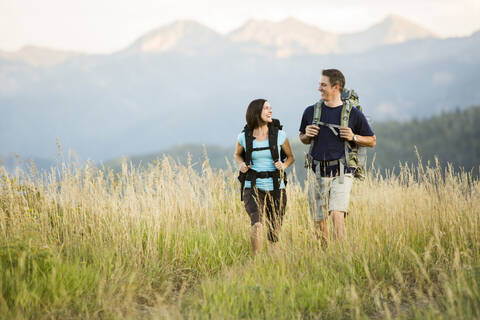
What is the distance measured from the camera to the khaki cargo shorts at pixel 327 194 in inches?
180

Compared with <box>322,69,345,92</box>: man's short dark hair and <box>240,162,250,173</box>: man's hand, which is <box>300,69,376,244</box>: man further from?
<box>240,162,250,173</box>: man's hand

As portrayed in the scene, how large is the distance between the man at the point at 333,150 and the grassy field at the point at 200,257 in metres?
0.28

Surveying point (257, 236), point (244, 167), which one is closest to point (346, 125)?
point (244, 167)

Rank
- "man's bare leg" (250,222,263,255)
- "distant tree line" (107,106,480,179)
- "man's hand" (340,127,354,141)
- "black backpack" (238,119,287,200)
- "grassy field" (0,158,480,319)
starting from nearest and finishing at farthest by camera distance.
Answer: "grassy field" (0,158,480,319), "man's hand" (340,127,354,141), "man's bare leg" (250,222,263,255), "black backpack" (238,119,287,200), "distant tree line" (107,106,480,179)

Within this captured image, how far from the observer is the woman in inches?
187

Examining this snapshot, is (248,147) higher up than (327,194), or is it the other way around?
(248,147)

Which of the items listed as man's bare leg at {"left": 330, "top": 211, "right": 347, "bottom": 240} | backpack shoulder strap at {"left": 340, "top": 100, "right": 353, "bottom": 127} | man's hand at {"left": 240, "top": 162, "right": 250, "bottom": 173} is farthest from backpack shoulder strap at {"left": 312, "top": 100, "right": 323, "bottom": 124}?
man's bare leg at {"left": 330, "top": 211, "right": 347, "bottom": 240}

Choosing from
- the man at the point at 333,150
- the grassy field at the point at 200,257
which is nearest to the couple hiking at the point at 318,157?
the man at the point at 333,150

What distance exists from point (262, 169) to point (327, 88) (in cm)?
110

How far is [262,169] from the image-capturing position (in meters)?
4.80

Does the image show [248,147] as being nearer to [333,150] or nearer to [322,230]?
[333,150]

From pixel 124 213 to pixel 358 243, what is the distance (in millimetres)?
2693

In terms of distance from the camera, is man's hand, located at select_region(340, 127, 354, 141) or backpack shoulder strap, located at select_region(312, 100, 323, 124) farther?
backpack shoulder strap, located at select_region(312, 100, 323, 124)

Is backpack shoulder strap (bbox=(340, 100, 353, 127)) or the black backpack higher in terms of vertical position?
backpack shoulder strap (bbox=(340, 100, 353, 127))
